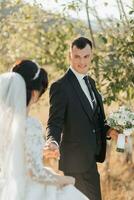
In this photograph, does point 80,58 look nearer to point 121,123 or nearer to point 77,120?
point 77,120

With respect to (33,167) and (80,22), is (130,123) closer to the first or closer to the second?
(33,167)

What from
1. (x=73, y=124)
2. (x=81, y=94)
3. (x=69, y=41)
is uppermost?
(x=69, y=41)

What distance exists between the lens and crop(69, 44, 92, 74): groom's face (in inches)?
222

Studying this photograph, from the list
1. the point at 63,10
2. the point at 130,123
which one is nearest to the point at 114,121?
the point at 130,123

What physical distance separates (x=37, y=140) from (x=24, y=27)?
4587 mm

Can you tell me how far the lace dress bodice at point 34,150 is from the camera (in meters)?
4.34

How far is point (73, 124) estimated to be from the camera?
5.70m

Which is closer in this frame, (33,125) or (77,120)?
(33,125)

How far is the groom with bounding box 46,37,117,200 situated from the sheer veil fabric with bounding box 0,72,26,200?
113cm

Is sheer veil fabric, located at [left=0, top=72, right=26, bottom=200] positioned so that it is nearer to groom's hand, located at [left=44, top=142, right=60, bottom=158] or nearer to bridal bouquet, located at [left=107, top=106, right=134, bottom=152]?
groom's hand, located at [left=44, top=142, right=60, bottom=158]

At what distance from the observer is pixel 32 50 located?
8734 millimetres

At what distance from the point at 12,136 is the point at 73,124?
1.36 m

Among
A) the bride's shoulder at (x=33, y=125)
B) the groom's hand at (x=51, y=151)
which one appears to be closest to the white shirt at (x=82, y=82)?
the groom's hand at (x=51, y=151)

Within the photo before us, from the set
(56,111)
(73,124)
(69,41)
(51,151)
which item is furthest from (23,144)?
(69,41)
